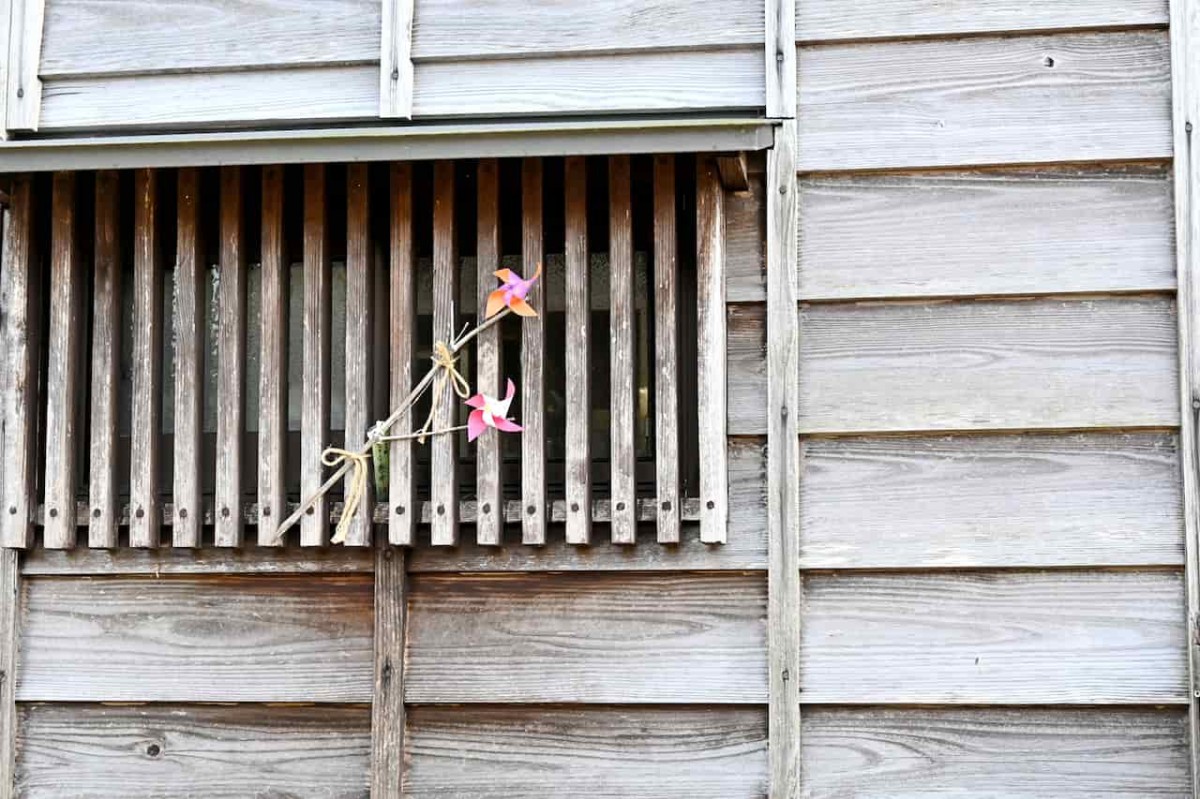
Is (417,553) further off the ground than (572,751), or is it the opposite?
(417,553)

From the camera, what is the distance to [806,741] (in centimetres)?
333

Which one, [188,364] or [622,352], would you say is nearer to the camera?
[622,352]

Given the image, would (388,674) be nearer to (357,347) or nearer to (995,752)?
(357,347)

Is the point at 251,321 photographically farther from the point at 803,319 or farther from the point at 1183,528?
the point at 1183,528

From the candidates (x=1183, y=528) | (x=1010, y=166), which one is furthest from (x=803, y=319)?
(x=1183, y=528)

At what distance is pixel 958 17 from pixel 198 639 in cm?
235

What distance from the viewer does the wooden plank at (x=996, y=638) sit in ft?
10.7

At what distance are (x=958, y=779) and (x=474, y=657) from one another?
1.14 meters

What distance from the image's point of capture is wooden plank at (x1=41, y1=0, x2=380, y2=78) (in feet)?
11.8

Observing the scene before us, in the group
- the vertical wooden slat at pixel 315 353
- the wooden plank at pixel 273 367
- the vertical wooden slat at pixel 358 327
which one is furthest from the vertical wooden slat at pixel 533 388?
the wooden plank at pixel 273 367

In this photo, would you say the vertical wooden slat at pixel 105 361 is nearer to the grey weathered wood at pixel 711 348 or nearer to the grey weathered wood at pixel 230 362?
the grey weathered wood at pixel 230 362

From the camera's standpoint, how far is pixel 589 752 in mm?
3391

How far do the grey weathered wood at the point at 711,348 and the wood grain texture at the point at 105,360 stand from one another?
1252 mm

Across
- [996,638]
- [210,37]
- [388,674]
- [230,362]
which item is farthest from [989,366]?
[210,37]
